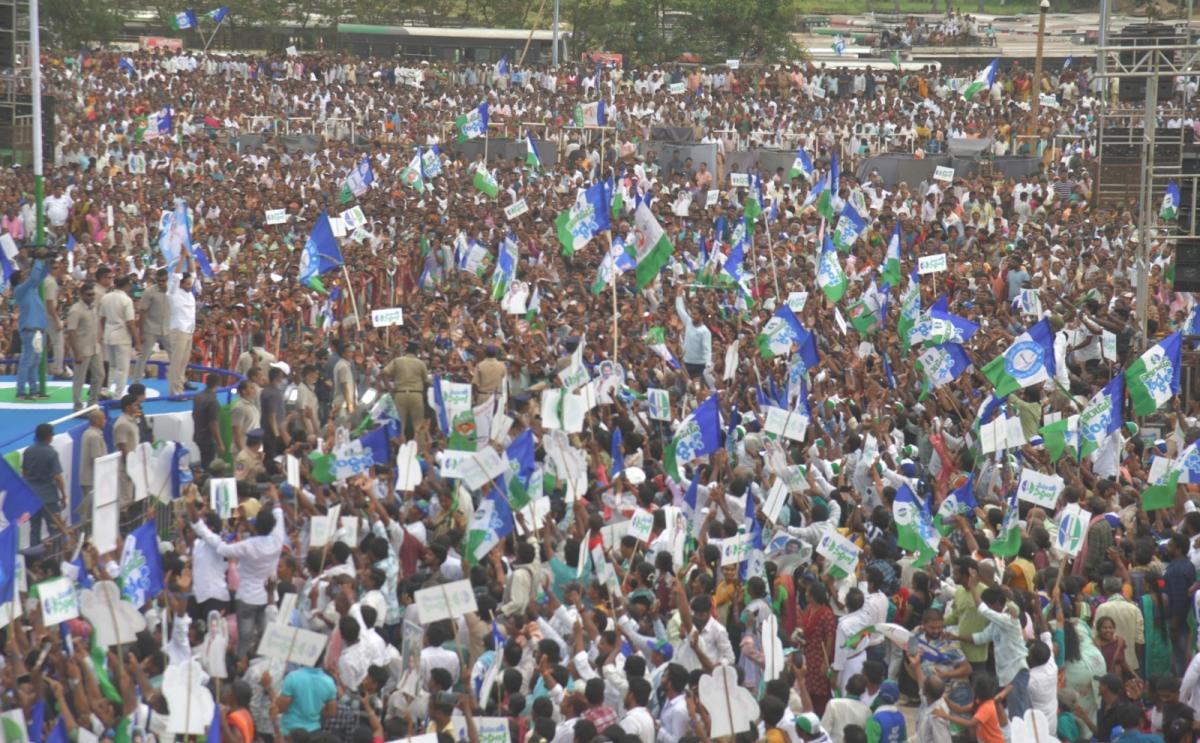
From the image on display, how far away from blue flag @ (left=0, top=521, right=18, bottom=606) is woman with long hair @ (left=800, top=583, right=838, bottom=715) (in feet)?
14.2

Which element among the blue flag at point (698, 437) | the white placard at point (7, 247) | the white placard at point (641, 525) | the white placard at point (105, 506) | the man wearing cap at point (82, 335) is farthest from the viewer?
the white placard at point (7, 247)

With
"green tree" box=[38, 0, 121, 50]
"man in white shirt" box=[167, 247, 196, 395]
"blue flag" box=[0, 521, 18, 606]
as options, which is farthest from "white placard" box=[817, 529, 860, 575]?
"green tree" box=[38, 0, 121, 50]

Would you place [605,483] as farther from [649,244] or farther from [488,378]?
[649,244]

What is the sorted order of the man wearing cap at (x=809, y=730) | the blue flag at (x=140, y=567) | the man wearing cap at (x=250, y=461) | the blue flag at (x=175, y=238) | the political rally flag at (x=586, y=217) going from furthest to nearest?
the blue flag at (x=175, y=238)
the political rally flag at (x=586, y=217)
the man wearing cap at (x=250, y=461)
the blue flag at (x=140, y=567)
the man wearing cap at (x=809, y=730)

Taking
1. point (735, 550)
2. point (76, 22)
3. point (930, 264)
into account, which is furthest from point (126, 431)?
point (76, 22)

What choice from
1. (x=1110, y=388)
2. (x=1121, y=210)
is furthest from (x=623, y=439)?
(x=1121, y=210)

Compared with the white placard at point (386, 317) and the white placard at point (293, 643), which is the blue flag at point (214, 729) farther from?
the white placard at point (386, 317)

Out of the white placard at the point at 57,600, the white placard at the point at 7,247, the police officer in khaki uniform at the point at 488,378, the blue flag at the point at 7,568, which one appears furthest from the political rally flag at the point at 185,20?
the white placard at the point at 57,600

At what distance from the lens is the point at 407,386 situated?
16.4 meters

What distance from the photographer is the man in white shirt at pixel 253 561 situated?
11.2 meters

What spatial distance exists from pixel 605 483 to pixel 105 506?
155 inches

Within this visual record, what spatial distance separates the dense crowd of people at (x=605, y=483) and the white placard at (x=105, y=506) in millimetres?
56

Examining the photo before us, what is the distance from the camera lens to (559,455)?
12.2 meters

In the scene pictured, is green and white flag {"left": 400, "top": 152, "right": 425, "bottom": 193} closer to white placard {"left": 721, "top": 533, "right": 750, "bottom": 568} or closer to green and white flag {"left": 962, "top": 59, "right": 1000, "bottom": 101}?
green and white flag {"left": 962, "top": 59, "right": 1000, "bottom": 101}
